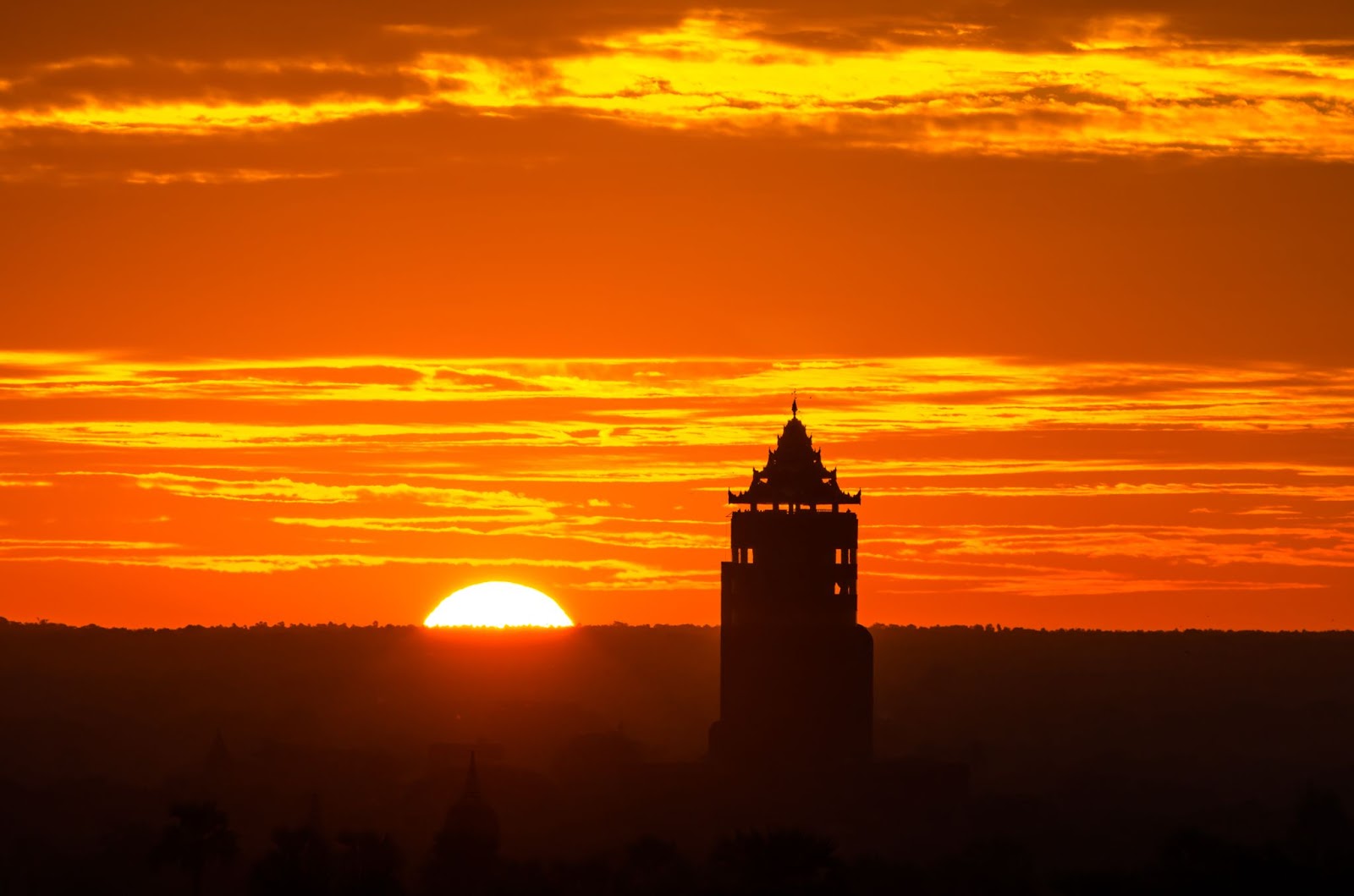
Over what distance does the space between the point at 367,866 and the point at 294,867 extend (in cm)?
248

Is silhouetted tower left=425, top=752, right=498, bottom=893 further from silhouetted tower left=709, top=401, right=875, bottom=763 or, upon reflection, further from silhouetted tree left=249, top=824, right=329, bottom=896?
silhouetted tower left=709, top=401, right=875, bottom=763

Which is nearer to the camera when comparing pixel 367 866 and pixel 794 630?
pixel 367 866

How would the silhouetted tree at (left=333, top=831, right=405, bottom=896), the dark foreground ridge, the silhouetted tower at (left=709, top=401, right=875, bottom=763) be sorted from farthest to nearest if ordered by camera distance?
the silhouetted tower at (left=709, top=401, right=875, bottom=763) < the dark foreground ridge < the silhouetted tree at (left=333, top=831, right=405, bottom=896)

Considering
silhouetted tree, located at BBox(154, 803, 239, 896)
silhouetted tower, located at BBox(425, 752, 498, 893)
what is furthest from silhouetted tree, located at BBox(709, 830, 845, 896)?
silhouetted tree, located at BBox(154, 803, 239, 896)

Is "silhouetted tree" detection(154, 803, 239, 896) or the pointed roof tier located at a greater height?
the pointed roof tier

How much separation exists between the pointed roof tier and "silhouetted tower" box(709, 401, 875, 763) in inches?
1.1

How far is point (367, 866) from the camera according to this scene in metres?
92.6

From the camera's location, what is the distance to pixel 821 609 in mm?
104625

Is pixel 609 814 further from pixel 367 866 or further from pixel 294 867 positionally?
pixel 294 867

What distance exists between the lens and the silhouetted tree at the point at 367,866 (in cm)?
8775

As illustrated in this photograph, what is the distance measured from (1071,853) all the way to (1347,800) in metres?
31.1

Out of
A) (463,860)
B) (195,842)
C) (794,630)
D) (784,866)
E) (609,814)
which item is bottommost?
(784,866)

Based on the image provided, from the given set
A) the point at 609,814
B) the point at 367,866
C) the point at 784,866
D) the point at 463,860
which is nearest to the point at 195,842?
the point at 367,866

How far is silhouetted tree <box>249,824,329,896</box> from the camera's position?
8919 cm
